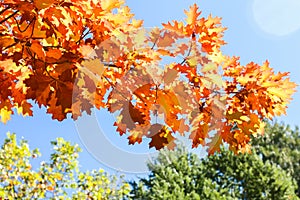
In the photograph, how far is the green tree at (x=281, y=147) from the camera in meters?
23.9

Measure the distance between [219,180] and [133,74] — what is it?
58.4 feet

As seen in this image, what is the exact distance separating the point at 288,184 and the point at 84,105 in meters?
16.7

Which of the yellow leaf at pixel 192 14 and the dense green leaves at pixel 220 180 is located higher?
the dense green leaves at pixel 220 180

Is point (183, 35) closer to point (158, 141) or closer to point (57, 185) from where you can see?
point (158, 141)

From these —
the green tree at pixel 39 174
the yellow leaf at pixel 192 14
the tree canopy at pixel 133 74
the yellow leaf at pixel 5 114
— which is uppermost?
the green tree at pixel 39 174

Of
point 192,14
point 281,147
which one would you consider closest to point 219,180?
point 281,147

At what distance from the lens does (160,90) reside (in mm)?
2162

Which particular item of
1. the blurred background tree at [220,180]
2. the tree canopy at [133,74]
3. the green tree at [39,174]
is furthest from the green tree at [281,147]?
the tree canopy at [133,74]

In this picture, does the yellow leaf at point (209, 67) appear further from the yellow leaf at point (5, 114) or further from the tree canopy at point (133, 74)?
the yellow leaf at point (5, 114)

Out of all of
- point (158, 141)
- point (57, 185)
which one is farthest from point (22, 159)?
point (158, 141)

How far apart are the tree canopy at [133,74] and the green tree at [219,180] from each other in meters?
12.9

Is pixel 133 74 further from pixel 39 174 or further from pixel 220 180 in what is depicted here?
pixel 220 180

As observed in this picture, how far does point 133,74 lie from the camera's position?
2.18 meters

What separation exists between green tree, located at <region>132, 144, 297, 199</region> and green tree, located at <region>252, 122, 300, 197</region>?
506 centimetres
